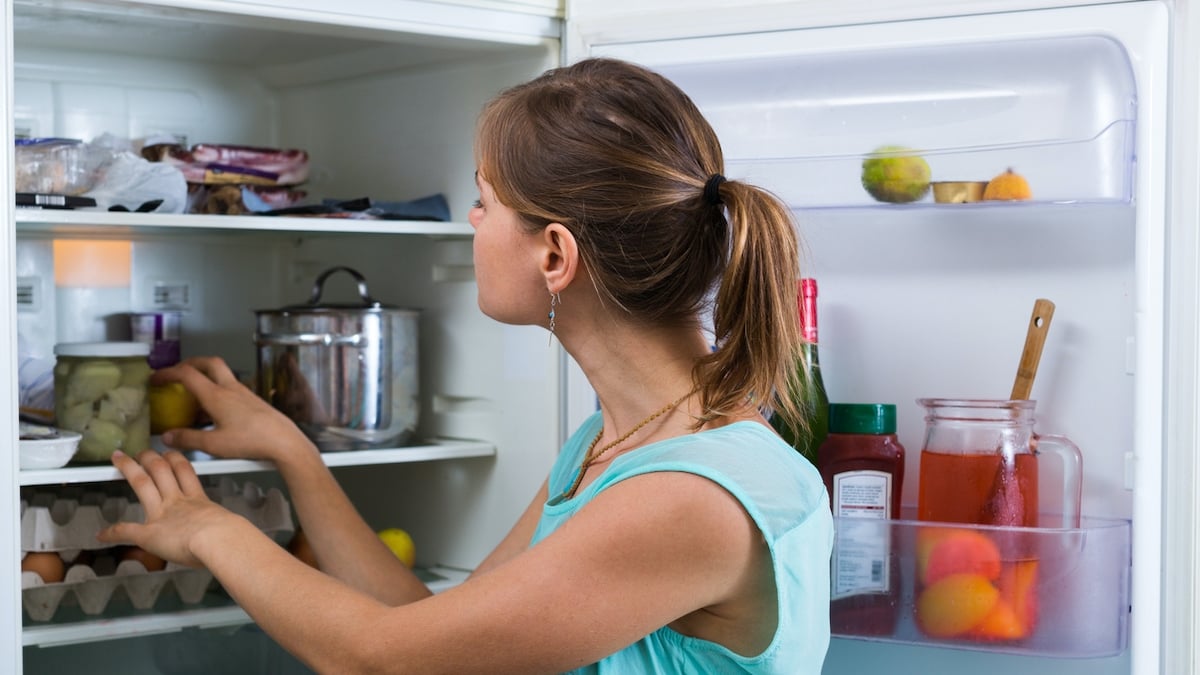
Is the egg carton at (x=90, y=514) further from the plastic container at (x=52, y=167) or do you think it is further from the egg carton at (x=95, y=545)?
the plastic container at (x=52, y=167)

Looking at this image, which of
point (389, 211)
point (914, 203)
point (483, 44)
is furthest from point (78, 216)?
point (914, 203)

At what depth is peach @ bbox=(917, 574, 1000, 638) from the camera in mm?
1250

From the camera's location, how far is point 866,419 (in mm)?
1296

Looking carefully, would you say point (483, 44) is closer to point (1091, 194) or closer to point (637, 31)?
point (637, 31)

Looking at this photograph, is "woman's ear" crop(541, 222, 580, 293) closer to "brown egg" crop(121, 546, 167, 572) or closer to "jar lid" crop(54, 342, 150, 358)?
"jar lid" crop(54, 342, 150, 358)

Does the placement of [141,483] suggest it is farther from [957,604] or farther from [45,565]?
[957,604]

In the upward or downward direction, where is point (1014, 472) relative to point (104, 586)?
upward

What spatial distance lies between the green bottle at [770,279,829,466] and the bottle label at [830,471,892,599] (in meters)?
0.06

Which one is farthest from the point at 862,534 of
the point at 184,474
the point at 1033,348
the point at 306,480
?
the point at 184,474

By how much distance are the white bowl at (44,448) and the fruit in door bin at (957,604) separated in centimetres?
90

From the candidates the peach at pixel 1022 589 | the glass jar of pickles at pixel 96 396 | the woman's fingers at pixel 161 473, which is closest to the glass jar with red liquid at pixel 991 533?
the peach at pixel 1022 589

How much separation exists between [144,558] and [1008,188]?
1.05 m

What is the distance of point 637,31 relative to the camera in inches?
54.7

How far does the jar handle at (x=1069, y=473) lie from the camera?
4.09 feet
